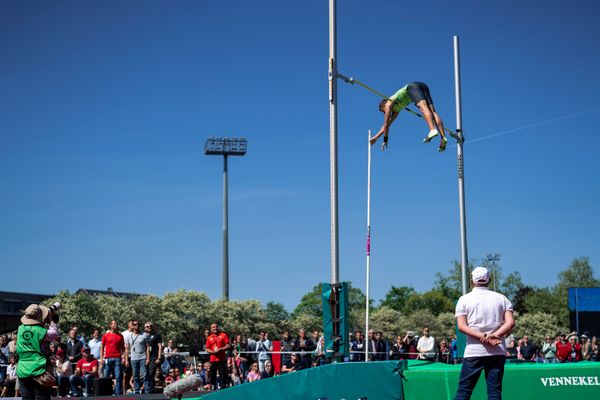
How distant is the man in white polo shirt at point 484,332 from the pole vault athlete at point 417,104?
465 cm

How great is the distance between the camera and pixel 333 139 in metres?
11.4

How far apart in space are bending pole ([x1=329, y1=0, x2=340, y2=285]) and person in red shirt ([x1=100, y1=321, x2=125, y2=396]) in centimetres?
727

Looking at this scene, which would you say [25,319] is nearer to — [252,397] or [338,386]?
[252,397]

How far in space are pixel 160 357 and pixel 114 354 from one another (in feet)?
5.63

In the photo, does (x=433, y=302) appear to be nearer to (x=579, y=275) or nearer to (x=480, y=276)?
(x=579, y=275)

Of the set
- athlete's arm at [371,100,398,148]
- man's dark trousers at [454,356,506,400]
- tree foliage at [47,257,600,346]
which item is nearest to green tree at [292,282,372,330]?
tree foliage at [47,257,600,346]

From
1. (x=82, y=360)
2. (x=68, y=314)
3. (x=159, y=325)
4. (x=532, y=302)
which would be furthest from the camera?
(x=532, y=302)

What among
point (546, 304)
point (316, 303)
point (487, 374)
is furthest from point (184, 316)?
point (487, 374)

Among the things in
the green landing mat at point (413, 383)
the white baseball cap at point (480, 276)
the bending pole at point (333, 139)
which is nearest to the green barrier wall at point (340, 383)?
the green landing mat at point (413, 383)

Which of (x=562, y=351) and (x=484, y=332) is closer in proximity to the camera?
(x=484, y=332)


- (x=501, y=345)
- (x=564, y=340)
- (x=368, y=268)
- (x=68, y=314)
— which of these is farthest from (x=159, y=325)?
(x=501, y=345)

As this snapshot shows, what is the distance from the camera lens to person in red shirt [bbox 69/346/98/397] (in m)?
16.7

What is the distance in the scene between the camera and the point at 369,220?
12516 mm

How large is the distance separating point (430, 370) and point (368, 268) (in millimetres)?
3483
